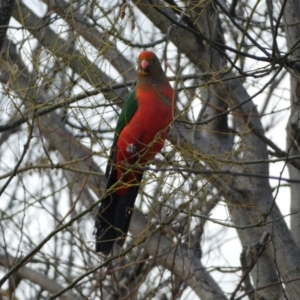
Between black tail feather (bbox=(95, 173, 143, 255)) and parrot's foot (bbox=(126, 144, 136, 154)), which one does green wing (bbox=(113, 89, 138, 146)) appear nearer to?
parrot's foot (bbox=(126, 144, 136, 154))

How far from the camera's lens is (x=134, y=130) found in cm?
453

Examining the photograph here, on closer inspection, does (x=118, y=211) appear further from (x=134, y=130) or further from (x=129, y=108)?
(x=129, y=108)

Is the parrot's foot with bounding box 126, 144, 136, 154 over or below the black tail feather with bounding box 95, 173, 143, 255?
over

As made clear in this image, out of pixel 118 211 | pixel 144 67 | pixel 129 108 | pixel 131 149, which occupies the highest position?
pixel 144 67

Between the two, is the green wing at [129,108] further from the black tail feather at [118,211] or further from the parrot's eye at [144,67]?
the black tail feather at [118,211]

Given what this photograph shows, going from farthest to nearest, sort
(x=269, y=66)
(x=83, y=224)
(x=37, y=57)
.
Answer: (x=83, y=224), (x=37, y=57), (x=269, y=66)

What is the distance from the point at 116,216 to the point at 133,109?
2.39 ft

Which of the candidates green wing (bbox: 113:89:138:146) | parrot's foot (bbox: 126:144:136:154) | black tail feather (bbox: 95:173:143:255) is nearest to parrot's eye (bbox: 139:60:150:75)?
green wing (bbox: 113:89:138:146)

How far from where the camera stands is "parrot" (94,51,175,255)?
444cm

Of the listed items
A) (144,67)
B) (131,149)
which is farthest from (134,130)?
(144,67)

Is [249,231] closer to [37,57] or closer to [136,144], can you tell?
[136,144]

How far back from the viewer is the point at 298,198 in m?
5.75

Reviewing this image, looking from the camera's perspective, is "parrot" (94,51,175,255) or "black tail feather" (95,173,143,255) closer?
"parrot" (94,51,175,255)

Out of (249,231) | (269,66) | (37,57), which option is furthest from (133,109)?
(249,231)
